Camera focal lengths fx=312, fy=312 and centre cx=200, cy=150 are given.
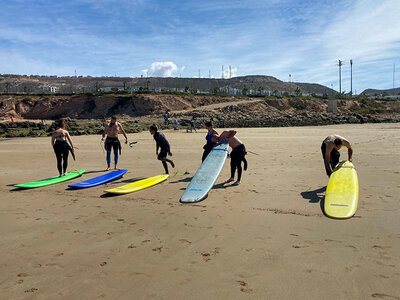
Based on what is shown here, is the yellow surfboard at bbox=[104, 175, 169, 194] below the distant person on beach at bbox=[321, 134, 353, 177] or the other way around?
below

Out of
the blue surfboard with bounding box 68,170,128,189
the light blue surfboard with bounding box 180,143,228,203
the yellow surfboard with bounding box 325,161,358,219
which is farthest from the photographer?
the blue surfboard with bounding box 68,170,128,189

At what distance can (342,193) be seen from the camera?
17.4 ft

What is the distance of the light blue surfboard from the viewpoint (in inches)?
223

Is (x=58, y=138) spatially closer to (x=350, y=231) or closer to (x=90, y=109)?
(x=350, y=231)

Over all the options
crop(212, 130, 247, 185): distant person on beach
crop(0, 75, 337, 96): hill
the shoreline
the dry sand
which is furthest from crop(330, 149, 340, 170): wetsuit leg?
crop(0, 75, 337, 96): hill

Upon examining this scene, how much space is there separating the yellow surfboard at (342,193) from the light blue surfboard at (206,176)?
2.15 m

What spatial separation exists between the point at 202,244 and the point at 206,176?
9.49 feet

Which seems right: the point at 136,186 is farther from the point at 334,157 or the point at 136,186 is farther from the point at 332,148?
the point at 334,157

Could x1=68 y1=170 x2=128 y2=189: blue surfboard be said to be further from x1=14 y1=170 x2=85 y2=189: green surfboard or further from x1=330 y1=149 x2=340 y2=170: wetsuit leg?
x1=330 y1=149 x2=340 y2=170: wetsuit leg

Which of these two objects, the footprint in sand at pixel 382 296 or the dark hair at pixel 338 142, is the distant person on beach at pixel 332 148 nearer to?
the dark hair at pixel 338 142

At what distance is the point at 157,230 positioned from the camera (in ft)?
14.0

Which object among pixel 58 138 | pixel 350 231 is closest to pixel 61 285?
pixel 350 231

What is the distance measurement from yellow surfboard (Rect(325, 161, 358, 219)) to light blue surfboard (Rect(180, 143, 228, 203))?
2.15 m

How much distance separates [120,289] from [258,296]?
122cm
